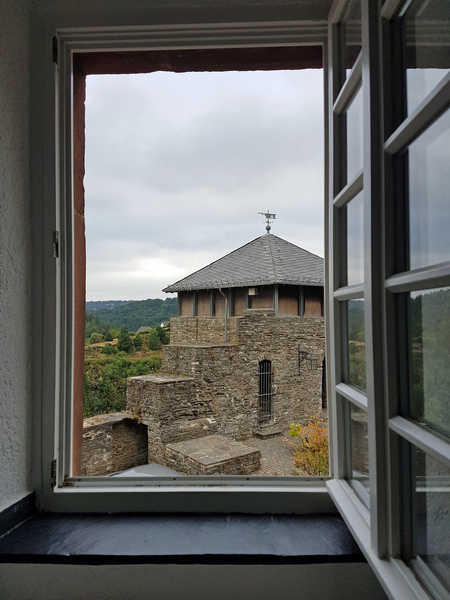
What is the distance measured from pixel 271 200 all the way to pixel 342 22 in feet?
1.86

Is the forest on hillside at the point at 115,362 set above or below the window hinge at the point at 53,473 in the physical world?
Answer: above

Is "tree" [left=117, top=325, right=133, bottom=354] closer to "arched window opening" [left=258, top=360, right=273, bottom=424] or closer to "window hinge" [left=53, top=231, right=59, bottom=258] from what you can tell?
"window hinge" [left=53, top=231, right=59, bottom=258]

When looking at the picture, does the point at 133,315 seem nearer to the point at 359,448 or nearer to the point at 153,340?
the point at 153,340

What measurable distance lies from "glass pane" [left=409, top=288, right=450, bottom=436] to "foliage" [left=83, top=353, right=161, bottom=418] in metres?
0.98

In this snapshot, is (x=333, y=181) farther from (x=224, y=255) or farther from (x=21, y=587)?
(x=21, y=587)

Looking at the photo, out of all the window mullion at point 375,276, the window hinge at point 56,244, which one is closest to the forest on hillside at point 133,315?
the window hinge at point 56,244

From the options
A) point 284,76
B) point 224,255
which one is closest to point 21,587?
point 224,255

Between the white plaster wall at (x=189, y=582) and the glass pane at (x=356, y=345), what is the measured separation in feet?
1.53

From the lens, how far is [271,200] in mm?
1496

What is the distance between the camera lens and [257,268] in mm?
1570

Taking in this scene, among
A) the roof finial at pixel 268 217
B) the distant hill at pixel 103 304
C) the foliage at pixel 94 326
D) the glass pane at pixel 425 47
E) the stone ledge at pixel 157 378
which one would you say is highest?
the glass pane at pixel 425 47

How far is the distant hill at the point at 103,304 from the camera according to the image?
4.64 feet

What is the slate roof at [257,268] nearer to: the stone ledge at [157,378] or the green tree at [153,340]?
the green tree at [153,340]

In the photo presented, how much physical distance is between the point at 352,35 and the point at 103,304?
110 centimetres
